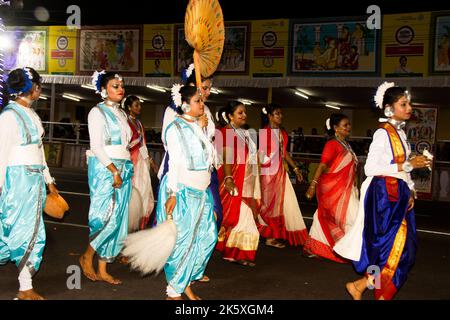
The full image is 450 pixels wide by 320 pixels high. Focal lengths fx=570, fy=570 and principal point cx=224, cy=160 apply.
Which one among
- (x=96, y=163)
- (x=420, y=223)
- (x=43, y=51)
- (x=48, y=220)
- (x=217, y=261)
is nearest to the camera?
(x=96, y=163)

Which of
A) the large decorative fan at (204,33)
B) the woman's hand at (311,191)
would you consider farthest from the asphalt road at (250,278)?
the large decorative fan at (204,33)

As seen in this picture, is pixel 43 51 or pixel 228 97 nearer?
pixel 43 51

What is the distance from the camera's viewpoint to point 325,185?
7164 mm

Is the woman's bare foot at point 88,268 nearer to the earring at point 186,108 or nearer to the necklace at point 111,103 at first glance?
the necklace at point 111,103

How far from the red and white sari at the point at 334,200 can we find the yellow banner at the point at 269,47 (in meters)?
9.89

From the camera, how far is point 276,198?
7.79 meters

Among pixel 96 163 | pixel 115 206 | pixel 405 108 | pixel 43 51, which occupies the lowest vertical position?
pixel 115 206

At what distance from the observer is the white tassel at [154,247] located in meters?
4.65

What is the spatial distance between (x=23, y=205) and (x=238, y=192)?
2668 mm

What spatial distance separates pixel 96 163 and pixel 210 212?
1.34 m

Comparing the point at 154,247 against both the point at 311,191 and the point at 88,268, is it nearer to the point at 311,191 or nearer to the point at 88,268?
the point at 88,268

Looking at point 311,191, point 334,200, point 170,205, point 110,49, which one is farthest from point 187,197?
point 110,49

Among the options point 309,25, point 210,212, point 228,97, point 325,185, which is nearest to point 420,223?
point 325,185

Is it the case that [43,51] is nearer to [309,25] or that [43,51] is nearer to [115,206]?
[309,25]
